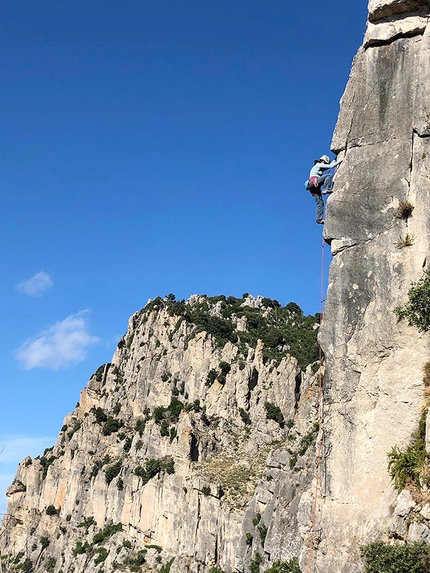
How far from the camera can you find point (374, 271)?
1661 cm

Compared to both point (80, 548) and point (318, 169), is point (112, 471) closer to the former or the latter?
point (80, 548)

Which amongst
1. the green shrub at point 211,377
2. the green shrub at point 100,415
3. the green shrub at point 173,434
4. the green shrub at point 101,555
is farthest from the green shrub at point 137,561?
the green shrub at point 100,415

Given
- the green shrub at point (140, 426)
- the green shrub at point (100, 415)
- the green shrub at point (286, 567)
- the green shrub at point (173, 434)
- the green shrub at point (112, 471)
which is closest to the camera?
the green shrub at point (286, 567)

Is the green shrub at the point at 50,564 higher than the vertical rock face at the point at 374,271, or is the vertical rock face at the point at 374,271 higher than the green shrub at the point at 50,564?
the vertical rock face at the point at 374,271

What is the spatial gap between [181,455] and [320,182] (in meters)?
→ 64.8

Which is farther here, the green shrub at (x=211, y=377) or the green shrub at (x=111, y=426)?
the green shrub at (x=111, y=426)

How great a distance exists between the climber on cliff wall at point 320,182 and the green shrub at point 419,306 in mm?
4318

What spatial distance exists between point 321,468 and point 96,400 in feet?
327

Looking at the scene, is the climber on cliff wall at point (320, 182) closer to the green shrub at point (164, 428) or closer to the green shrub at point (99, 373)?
the green shrub at point (164, 428)

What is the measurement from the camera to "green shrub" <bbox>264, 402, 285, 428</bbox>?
80625 millimetres

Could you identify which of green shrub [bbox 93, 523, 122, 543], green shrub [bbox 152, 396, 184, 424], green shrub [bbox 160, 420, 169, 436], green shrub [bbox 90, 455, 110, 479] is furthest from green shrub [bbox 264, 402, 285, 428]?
green shrub [bbox 90, 455, 110, 479]

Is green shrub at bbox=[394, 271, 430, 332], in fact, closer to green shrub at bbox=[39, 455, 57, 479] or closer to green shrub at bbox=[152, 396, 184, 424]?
green shrub at bbox=[152, 396, 184, 424]

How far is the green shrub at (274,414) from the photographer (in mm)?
80625

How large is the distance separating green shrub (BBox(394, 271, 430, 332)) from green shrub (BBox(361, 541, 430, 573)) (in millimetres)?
4757
